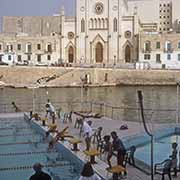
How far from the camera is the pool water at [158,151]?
1612cm

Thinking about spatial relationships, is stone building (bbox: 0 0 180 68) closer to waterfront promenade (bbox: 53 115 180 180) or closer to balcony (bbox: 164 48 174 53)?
balcony (bbox: 164 48 174 53)

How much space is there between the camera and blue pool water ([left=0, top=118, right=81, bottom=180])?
14.3m

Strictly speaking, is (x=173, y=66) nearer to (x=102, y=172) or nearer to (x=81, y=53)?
(x=81, y=53)

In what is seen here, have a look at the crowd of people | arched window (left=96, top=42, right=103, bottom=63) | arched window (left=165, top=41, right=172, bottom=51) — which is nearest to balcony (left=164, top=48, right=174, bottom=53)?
arched window (left=165, top=41, right=172, bottom=51)

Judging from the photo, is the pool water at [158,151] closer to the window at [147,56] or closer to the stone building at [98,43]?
the stone building at [98,43]

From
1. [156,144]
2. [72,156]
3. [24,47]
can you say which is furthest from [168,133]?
[24,47]

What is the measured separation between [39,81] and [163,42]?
20.9m

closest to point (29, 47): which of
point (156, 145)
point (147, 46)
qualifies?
point (147, 46)

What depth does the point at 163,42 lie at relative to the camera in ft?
247

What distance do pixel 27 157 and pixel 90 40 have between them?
63578 mm

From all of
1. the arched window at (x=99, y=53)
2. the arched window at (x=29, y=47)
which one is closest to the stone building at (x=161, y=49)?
the arched window at (x=99, y=53)

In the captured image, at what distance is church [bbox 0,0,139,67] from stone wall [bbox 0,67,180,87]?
25.2 feet

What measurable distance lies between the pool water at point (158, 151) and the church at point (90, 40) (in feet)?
187

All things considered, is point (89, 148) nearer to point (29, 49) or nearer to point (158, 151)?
point (158, 151)
